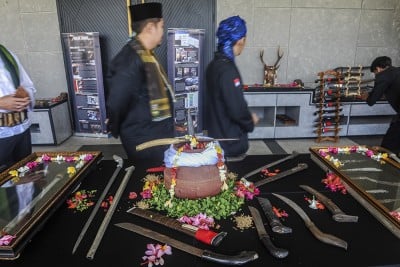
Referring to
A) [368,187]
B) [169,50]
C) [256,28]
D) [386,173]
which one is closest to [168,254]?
[368,187]

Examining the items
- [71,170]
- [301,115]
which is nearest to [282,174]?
[71,170]

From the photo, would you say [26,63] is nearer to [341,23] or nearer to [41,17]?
[41,17]

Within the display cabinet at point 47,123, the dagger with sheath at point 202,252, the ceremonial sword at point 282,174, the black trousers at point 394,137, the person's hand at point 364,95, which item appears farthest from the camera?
the person's hand at point 364,95

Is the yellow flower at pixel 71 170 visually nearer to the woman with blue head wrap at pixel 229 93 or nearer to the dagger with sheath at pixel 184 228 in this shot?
the dagger with sheath at pixel 184 228

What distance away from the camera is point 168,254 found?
3.27ft

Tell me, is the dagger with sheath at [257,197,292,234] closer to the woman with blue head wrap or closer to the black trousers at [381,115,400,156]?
the woman with blue head wrap

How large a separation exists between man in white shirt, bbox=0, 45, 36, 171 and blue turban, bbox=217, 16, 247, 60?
4.43ft

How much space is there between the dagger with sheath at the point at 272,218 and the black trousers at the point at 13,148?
1.64 metres

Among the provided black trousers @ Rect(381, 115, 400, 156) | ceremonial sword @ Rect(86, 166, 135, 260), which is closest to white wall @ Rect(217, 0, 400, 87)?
black trousers @ Rect(381, 115, 400, 156)

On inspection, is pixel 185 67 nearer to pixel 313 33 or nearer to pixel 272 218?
pixel 313 33

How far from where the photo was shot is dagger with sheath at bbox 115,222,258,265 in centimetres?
94

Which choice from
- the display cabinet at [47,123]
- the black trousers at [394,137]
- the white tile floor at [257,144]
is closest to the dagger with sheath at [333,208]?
the black trousers at [394,137]

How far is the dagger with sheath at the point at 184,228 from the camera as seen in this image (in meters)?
1.04

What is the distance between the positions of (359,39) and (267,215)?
461cm
